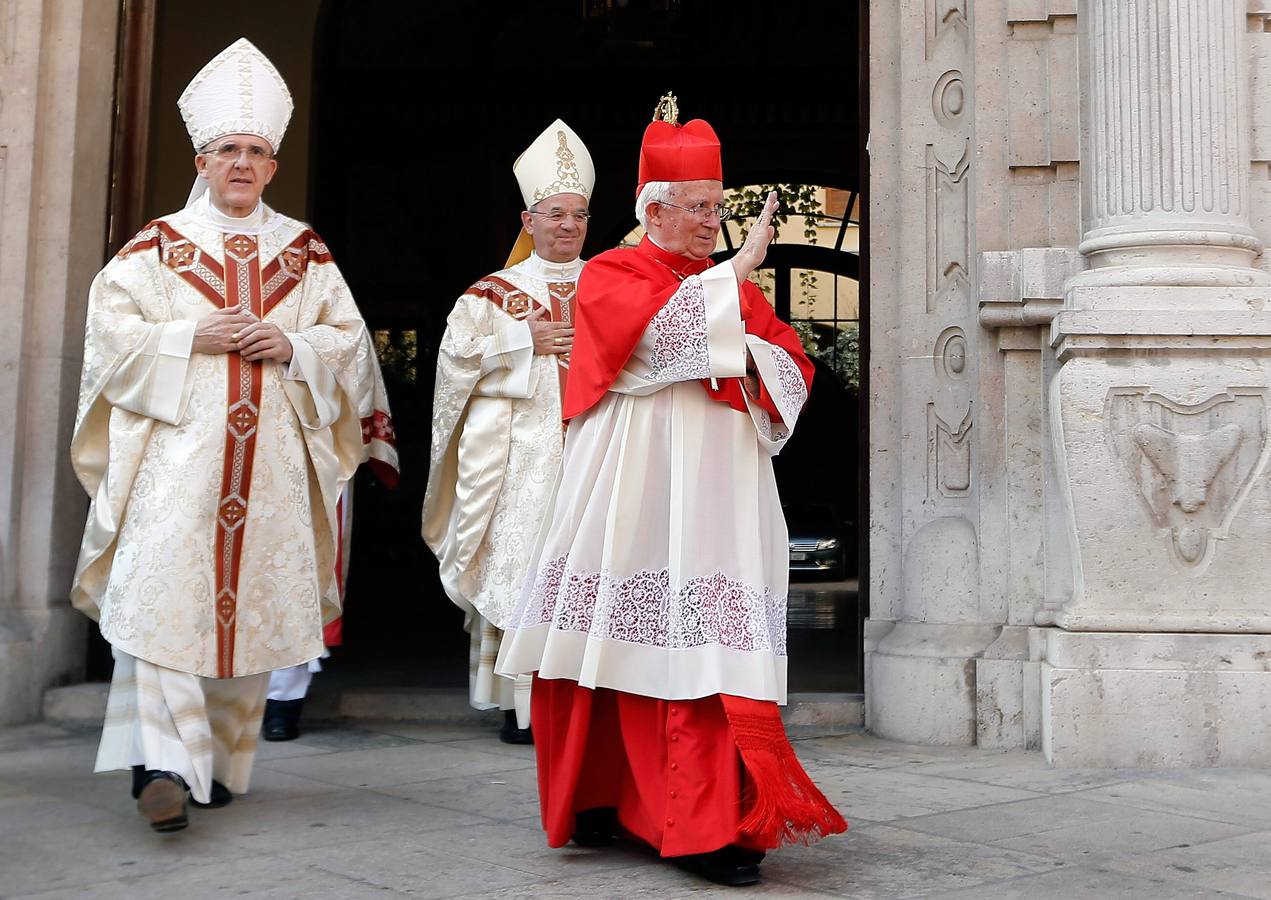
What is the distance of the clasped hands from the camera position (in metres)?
4.74

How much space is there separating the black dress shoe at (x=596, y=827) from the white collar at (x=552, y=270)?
2.82 meters

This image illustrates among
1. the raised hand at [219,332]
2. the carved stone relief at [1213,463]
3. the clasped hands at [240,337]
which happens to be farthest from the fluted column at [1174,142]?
the raised hand at [219,332]

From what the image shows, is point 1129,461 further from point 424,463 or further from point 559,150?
point 424,463

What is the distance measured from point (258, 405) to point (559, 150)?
2.08m

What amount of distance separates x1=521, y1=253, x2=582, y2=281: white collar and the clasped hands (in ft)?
5.92

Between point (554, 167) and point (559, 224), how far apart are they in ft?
0.76

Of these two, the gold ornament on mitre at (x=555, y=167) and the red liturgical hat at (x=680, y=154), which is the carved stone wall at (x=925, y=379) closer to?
the gold ornament on mitre at (x=555, y=167)

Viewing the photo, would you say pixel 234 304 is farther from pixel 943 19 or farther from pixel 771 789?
pixel 943 19

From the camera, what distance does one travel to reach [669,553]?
4.02 meters

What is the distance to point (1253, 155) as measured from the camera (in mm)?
5723

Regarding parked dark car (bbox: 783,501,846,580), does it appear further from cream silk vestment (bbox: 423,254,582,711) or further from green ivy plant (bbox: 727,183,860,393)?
cream silk vestment (bbox: 423,254,582,711)

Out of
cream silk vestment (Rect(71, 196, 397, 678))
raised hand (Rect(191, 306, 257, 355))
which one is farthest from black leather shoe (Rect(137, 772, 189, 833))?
raised hand (Rect(191, 306, 257, 355))

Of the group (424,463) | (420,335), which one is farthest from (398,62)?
(424,463)

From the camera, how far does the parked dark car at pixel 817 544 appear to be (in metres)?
15.3
